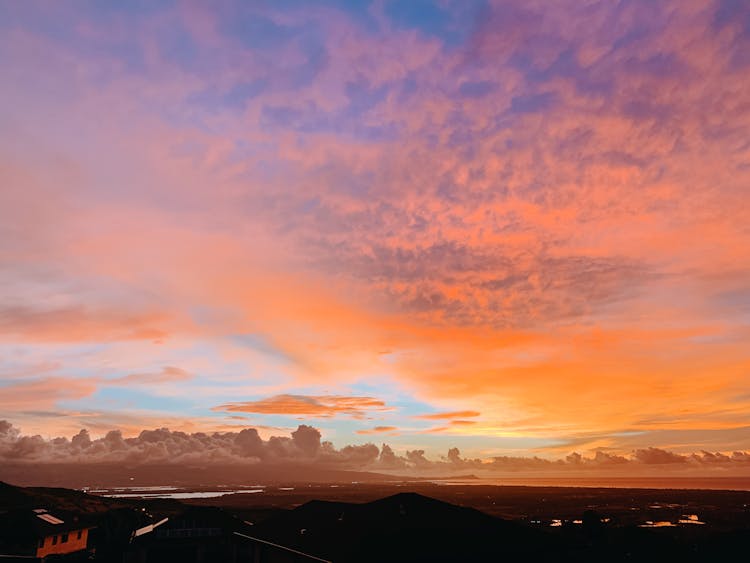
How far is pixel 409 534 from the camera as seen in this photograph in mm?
41062

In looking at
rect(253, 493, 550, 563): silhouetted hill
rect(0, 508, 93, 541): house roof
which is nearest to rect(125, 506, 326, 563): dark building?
rect(253, 493, 550, 563): silhouetted hill

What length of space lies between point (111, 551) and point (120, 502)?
366 ft

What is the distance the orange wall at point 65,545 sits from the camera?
204 feet

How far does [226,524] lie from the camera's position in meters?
45.4

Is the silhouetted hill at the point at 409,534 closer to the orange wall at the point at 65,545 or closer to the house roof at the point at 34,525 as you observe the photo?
the orange wall at the point at 65,545

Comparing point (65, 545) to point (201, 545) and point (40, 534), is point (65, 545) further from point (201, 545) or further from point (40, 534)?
point (201, 545)

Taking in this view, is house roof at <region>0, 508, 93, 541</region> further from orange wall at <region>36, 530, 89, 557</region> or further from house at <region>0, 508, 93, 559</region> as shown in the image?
orange wall at <region>36, 530, 89, 557</region>

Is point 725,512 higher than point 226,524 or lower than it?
lower

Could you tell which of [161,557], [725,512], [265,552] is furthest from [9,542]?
[725,512]

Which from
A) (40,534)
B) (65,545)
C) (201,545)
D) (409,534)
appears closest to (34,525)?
(40,534)

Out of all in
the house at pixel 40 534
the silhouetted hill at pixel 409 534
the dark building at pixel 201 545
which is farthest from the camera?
the house at pixel 40 534

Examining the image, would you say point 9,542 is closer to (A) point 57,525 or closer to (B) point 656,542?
(A) point 57,525

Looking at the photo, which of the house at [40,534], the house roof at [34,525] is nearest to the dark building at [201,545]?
the house at [40,534]

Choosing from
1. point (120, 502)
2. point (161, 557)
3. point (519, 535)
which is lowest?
point (120, 502)
